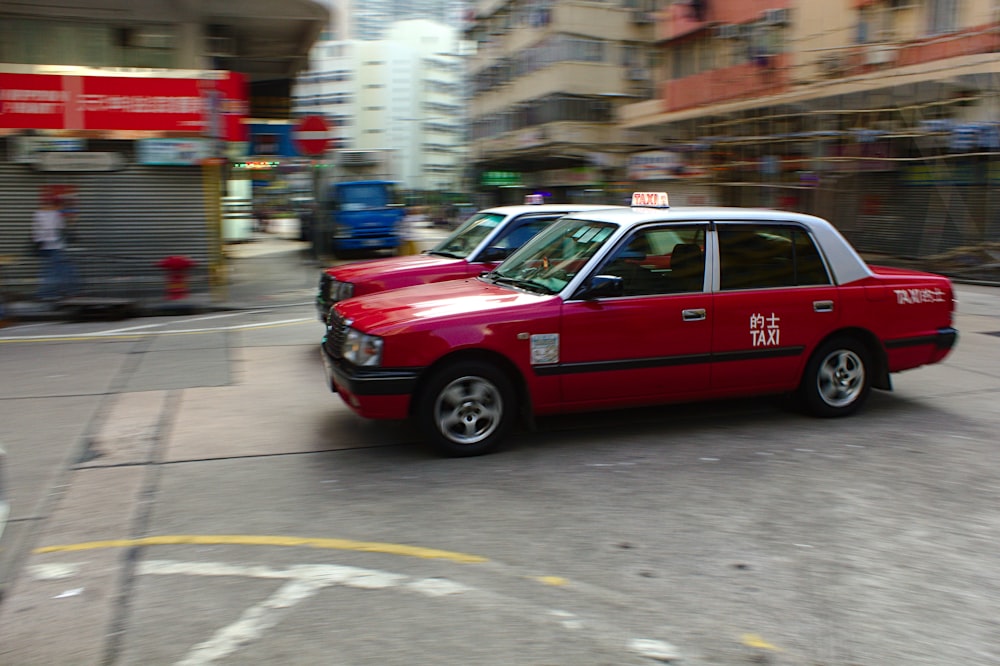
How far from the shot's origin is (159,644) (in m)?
3.30

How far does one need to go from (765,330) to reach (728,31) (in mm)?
25656

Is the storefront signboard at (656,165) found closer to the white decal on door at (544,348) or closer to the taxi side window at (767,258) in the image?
the taxi side window at (767,258)

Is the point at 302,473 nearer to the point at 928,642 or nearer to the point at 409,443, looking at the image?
the point at 409,443

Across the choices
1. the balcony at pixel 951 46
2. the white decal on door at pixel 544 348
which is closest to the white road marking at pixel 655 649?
the white decal on door at pixel 544 348

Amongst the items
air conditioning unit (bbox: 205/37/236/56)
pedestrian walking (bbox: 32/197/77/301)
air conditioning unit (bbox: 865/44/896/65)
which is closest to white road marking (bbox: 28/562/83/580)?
pedestrian walking (bbox: 32/197/77/301)

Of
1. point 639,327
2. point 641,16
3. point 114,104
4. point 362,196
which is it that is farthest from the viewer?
point 641,16

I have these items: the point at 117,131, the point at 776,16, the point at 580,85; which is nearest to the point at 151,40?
the point at 117,131

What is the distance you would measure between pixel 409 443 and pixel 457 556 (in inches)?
77.4

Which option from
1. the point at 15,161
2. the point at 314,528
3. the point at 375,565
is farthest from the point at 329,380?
the point at 15,161

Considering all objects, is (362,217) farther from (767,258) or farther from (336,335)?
(767,258)

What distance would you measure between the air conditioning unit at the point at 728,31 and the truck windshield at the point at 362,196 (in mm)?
12859

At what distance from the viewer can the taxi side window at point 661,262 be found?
5934mm

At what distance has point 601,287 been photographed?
5.71 metres

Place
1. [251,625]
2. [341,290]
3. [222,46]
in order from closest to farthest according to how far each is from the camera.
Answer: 1. [251,625]
2. [341,290]
3. [222,46]
